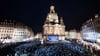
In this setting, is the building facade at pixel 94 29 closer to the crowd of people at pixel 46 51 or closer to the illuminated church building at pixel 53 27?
the crowd of people at pixel 46 51

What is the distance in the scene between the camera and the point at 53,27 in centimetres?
13288

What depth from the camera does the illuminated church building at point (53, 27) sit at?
128375 millimetres

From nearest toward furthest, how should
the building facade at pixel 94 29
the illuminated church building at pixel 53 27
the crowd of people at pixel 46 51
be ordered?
the crowd of people at pixel 46 51 → the building facade at pixel 94 29 → the illuminated church building at pixel 53 27

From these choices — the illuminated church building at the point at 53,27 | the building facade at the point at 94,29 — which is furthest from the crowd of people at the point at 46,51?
the illuminated church building at the point at 53,27

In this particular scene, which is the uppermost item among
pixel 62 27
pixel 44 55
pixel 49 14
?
pixel 49 14

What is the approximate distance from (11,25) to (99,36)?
174ft

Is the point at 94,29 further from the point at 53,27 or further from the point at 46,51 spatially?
the point at 53,27

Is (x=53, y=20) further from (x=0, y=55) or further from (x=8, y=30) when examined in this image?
(x=0, y=55)

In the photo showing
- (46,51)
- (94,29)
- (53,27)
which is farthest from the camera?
(53,27)

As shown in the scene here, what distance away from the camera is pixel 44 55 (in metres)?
33.1

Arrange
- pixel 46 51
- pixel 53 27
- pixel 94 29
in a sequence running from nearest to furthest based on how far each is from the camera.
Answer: pixel 46 51
pixel 94 29
pixel 53 27

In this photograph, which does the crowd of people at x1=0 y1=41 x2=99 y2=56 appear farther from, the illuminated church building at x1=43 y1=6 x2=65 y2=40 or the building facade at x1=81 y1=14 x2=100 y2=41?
the illuminated church building at x1=43 y1=6 x2=65 y2=40

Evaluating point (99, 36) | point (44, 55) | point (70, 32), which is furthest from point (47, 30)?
point (44, 55)

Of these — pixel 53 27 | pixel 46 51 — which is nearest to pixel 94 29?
pixel 46 51
